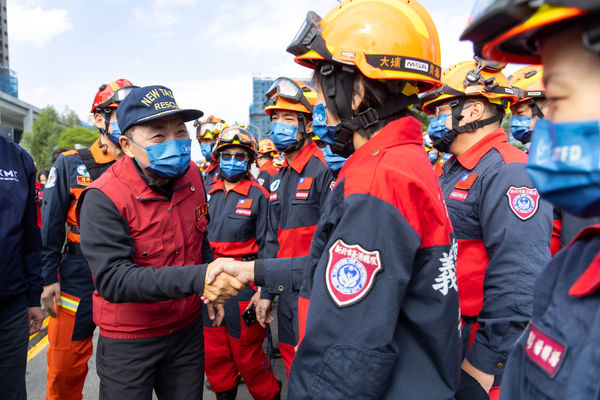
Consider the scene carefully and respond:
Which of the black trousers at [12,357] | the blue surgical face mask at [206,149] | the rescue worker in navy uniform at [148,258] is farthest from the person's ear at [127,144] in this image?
the blue surgical face mask at [206,149]

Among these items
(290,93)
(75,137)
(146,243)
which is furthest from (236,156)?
(75,137)

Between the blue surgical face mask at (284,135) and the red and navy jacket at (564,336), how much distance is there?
12.4 ft

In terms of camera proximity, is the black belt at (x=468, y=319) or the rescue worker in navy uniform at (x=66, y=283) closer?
the black belt at (x=468, y=319)

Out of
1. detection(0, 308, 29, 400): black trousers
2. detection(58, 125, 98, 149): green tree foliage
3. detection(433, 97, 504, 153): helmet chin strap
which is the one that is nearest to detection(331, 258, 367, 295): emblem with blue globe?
detection(433, 97, 504, 153): helmet chin strap

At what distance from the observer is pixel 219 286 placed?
223 cm

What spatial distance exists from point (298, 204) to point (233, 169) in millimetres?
1072

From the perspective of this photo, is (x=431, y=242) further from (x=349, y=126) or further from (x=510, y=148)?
(x=510, y=148)

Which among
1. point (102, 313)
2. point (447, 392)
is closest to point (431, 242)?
point (447, 392)

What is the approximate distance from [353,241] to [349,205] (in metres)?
0.12

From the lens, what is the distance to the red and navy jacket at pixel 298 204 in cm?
399

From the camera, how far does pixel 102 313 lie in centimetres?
240

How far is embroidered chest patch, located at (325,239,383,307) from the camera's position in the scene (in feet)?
3.93

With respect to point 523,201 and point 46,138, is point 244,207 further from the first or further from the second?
point 46,138

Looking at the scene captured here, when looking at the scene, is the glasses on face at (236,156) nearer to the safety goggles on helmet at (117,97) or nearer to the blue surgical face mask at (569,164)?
the safety goggles on helmet at (117,97)
